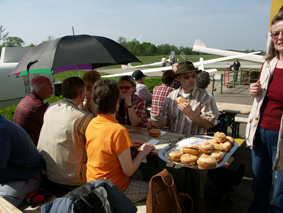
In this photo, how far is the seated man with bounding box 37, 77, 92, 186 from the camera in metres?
2.36

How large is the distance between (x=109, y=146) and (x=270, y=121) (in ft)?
4.80

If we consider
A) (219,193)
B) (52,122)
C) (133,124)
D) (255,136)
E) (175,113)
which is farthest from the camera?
(133,124)

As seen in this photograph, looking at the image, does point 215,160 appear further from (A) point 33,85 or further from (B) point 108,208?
(A) point 33,85

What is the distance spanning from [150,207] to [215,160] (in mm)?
698

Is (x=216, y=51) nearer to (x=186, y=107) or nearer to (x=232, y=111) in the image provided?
(x=232, y=111)

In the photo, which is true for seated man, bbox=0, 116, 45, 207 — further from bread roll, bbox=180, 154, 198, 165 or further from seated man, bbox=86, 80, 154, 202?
bread roll, bbox=180, 154, 198, 165

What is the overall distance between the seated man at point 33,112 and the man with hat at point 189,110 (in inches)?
65.0

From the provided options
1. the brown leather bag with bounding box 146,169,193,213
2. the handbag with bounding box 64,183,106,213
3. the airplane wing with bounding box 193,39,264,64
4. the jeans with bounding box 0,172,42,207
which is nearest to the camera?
the handbag with bounding box 64,183,106,213

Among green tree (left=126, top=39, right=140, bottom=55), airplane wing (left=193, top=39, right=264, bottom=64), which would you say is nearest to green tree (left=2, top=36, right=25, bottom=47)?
airplane wing (left=193, top=39, right=264, bottom=64)

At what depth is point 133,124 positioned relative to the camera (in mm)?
3576

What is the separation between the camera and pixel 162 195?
1801 millimetres

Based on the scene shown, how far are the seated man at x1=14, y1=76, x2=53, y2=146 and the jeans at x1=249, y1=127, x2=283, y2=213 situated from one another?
284cm

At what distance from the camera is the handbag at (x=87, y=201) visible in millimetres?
1395

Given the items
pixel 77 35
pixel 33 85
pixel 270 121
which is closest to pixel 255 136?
pixel 270 121
